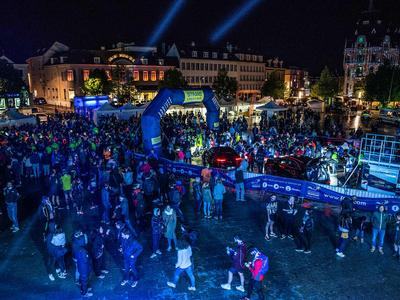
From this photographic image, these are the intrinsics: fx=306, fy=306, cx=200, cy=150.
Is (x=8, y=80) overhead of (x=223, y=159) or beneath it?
overhead

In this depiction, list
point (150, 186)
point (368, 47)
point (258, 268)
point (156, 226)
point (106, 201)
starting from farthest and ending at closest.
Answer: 1. point (368, 47)
2. point (150, 186)
3. point (106, 201)
4. point (156, 226)
5. point (258, 268)

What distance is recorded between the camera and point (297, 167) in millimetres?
14289

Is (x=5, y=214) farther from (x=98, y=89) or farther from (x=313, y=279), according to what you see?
(x=98, y=89)

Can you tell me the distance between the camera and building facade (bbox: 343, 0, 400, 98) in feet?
258

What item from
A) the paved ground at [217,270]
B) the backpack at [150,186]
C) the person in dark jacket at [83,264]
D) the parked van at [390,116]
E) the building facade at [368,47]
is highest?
the building facade at [368,47]

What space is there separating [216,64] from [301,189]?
181ft

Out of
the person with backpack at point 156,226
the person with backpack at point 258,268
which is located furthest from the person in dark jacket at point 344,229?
the person with backpack at point 156,226

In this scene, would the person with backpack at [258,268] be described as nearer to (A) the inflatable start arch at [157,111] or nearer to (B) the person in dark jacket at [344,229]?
(B) the person in dark jacket at [344,229]

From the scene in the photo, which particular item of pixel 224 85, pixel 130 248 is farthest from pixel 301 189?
pixel 224 85

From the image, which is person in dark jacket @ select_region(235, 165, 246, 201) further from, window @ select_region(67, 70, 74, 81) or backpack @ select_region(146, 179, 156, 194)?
window @ select_region(67, 70, 74, 81)

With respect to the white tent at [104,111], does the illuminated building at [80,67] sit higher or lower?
higher

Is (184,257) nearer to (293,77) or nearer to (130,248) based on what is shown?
(130,248)

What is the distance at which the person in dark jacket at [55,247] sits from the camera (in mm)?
7324

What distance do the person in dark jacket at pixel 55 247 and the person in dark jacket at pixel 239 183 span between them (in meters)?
6.84
